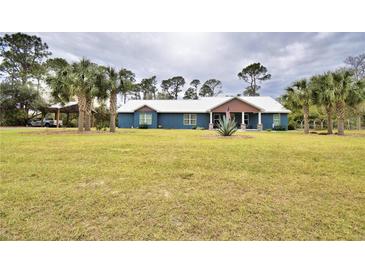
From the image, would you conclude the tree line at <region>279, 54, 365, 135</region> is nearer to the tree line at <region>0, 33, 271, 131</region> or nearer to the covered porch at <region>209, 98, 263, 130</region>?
the covered porch at <region>209, 98, 263, 130</region>

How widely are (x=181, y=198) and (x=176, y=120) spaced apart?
89.3 ft

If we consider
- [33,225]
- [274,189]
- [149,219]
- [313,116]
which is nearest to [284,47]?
[274,189]

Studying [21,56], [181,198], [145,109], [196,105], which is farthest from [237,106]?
[21,56]

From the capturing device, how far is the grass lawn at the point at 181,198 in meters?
3.05

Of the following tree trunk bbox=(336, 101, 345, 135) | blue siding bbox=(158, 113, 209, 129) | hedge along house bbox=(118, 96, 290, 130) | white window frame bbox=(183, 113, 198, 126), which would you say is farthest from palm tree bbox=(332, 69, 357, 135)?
white window frame bbox=(183, 113, 198, 126)

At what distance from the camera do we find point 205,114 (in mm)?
30469

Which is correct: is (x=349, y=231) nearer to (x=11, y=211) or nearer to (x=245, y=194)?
(x=245, y=194)

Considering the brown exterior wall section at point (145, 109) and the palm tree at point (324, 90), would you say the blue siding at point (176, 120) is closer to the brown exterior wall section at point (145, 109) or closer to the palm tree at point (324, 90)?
the brown exterior wall section at point (145, 109)

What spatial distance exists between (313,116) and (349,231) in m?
37.3

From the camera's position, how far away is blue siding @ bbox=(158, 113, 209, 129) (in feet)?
100

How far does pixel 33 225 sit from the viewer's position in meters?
3.14

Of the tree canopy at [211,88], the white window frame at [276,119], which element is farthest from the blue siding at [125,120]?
the tree canopy at [211,88]

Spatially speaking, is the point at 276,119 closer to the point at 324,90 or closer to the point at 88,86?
the point at 324,90
